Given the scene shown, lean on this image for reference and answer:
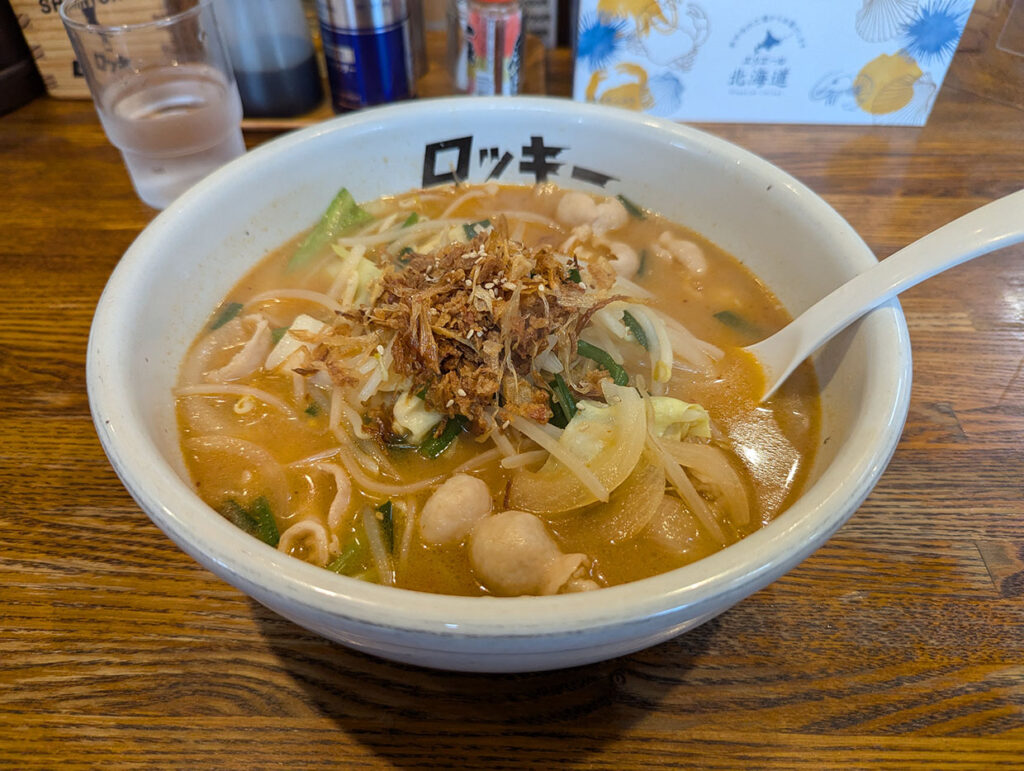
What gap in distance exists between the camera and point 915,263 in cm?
114

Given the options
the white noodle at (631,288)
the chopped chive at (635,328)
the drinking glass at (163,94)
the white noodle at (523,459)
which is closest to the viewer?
the white noodle at (523,459)

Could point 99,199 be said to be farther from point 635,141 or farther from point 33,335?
point 635,141

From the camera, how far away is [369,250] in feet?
5.54

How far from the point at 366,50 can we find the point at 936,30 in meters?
1.71

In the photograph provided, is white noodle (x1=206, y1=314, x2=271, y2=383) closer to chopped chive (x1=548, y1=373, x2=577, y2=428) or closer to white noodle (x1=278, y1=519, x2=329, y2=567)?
white noodle (x1=278, y1=519, x2=329, y2=567)

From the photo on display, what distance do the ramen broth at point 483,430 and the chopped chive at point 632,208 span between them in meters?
0.26

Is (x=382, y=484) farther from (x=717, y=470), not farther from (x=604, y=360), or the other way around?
(x=717, y=470)

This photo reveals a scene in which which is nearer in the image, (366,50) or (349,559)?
(349,559)

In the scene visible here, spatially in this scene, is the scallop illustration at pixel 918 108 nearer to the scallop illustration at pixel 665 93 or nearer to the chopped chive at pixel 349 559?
the scallop illustration at pixel 665 93

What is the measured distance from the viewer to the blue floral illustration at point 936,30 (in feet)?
6.41

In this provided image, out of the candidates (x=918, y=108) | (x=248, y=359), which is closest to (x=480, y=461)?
(x=248, y=359)

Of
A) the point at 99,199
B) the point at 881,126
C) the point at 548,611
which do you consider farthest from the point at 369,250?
the point at 881,126

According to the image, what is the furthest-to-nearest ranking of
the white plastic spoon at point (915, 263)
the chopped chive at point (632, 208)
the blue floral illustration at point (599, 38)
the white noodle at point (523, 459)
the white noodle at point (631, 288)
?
the blue floral illustration at point (599, 38)
the chopped chive at point (632, 208)
the white noodle at point (631, 288)
the white noodle at point (523, 459)
the white plastic spoon at point (915, 263)

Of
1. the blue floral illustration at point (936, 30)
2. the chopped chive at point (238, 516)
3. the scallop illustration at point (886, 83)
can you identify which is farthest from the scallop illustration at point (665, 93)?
the chopped chive at point (238, 516)
